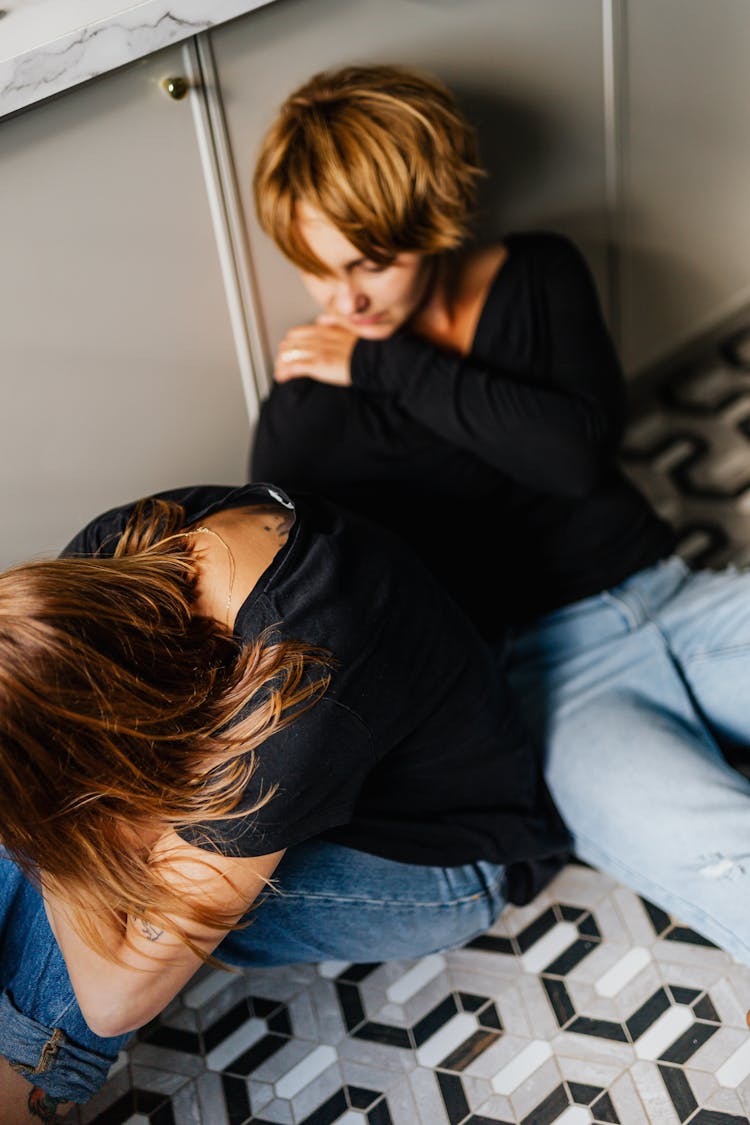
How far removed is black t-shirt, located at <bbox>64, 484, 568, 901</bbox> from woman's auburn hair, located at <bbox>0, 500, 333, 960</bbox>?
0.08 feet

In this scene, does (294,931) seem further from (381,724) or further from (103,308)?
(103,308)

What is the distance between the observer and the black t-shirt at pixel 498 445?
140 cm

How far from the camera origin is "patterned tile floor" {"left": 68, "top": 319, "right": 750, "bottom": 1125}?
1.26 meters

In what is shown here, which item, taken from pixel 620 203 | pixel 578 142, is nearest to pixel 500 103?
pixel 578 142

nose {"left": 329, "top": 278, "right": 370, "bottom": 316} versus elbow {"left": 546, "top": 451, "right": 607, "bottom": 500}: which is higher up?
nose {"left": 329, "top": 278, "right": 370, "bottom": 316}

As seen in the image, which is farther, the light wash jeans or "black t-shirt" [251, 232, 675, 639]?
"black t-shirt" [251, 232, 675, 639]

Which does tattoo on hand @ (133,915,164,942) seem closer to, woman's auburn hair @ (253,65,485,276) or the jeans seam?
the jeans seam

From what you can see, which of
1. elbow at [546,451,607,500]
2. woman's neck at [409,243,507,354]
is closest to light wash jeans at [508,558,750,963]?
elbow at [546,451,607,500]

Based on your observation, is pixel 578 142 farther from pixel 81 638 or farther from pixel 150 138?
pixel 81 638

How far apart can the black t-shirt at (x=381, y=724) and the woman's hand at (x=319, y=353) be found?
33 centimetres

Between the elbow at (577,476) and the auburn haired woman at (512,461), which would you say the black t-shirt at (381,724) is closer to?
the auburn haired woman at (512,461)

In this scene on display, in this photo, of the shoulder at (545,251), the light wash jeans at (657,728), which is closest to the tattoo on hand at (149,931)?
the light wash jeans at (657,728)

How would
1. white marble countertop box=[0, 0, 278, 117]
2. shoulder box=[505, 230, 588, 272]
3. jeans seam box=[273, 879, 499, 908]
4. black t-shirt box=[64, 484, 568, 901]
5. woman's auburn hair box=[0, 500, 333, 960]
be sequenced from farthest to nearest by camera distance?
shoulder box=[505, 230, 588, 272] → jeans seam box=[273, 879, 499, 908] → white marble countertop box=[0, 0, 278, 117] → black t-shirt box=[64, 484, 568, 901] → woman's auburn hair box=[0, 500, 333, 960]

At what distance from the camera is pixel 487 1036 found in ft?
4.35
